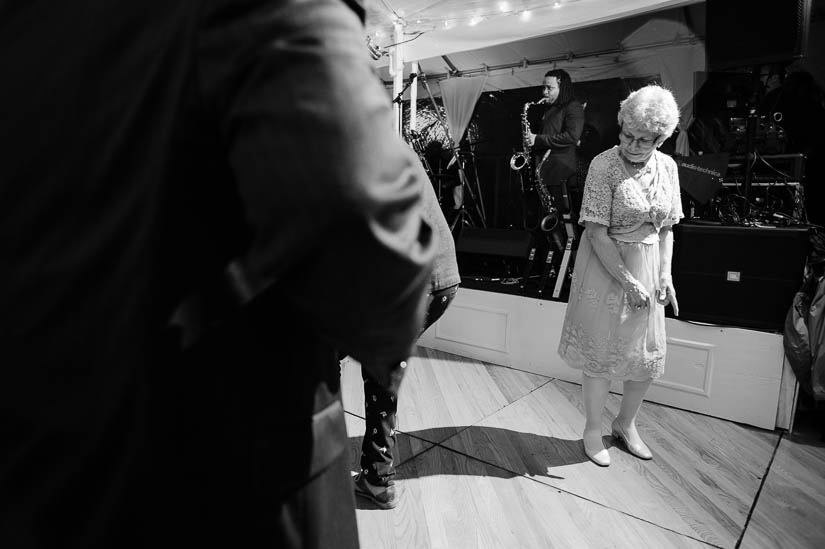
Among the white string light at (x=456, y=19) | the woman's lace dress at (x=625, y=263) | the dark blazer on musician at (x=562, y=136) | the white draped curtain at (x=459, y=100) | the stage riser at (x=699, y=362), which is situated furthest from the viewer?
the white draped curtain at (x=459, y=100)

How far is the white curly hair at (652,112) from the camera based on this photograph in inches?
85.3

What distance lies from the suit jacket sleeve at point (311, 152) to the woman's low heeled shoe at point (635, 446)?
100 inches

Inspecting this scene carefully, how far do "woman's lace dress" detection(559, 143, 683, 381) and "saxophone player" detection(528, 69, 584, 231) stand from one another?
3161 millimetres

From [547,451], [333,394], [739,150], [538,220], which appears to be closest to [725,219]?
[739,150]

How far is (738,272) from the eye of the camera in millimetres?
3008

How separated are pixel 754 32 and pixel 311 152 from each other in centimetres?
389

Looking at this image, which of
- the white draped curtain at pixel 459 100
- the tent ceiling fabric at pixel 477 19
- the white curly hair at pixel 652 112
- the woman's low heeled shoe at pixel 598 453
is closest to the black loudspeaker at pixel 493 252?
the white draped curtain at pixel 459 100

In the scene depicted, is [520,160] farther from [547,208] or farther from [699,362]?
[699,362]

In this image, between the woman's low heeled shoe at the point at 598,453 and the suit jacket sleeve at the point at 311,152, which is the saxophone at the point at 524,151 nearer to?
the woman's low heeled shoe at the point at 598,453

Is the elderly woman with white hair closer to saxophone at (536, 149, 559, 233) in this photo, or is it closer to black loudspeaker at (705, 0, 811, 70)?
black loudspeaker at (705, 0, 811, 70)

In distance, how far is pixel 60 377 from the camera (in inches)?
20.1

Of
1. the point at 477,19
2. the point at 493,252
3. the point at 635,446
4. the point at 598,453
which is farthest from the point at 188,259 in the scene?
the point at 493,252

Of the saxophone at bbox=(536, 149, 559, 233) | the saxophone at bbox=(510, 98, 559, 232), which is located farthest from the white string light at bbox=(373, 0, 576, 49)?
the saxophone at bbox=(536, 149, 559, 233)

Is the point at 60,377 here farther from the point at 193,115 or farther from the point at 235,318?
the point at 193,115
